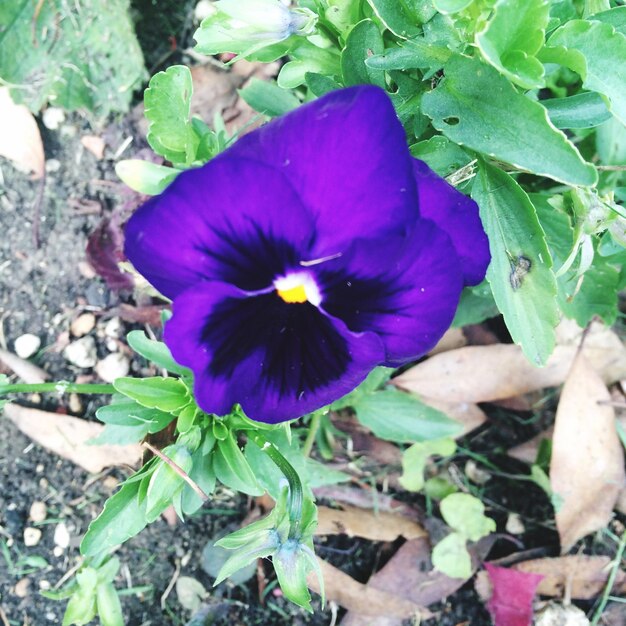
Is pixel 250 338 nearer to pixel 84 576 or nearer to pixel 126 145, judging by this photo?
pixel 84 576

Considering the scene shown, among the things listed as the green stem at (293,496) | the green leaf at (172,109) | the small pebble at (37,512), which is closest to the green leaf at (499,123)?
the green leaf at (172,109)

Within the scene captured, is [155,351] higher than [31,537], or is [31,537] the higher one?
[155,351]

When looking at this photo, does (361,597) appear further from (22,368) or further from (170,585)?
(22,368)

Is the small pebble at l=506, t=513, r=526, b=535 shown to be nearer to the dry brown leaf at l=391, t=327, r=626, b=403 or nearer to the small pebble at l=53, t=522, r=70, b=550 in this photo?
the dry brown leaf at l=391, t=327, r=626, b=403

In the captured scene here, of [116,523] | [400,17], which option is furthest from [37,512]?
[400,17]

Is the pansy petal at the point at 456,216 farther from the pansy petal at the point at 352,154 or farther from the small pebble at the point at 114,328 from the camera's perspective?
the small pebble at the point at 114,328

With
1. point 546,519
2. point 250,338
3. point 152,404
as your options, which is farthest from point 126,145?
point 546,519
